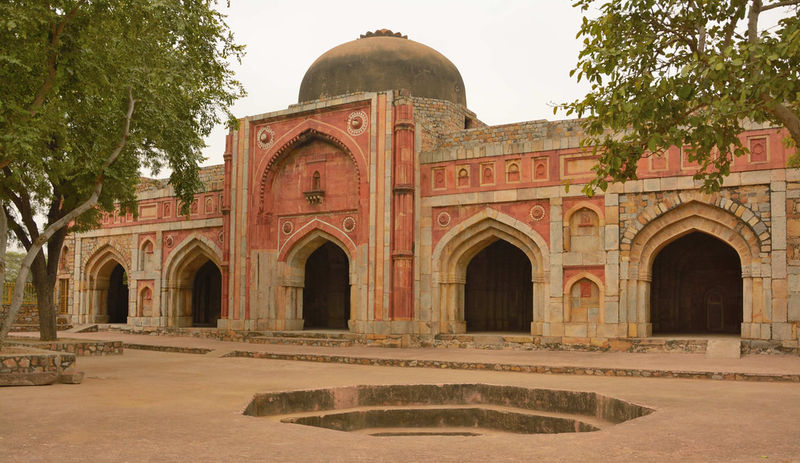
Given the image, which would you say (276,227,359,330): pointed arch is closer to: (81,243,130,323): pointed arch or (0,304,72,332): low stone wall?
(81,243,130,323): pointed arch

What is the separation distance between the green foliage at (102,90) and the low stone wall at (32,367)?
2333 millimetres

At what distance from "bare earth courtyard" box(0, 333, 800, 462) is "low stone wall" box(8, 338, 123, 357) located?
3.13 metres

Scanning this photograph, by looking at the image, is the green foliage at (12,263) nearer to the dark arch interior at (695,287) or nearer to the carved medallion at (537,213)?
the carved medallion at (537,213)

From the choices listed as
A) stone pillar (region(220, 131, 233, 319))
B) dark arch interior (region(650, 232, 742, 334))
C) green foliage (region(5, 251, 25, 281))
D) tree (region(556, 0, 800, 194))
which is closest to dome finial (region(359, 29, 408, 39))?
stone pillar (region(220, 131, 233, 319))

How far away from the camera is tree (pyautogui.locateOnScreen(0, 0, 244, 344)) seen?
859cm

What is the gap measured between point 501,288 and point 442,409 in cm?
1129

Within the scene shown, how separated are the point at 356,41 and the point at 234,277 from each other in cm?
752

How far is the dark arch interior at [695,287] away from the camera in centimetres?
1823

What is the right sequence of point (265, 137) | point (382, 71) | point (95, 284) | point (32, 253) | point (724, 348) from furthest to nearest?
point (95, 284) < point (382, 71) < point (265, 137) < point (724, 348) < point (32, 253)

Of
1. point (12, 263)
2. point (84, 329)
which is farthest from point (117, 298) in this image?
point (12, 263)

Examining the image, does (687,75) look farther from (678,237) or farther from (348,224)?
(348,224)

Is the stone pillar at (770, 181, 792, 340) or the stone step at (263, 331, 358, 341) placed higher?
the stone pillar at (770, 181, 792, 340)

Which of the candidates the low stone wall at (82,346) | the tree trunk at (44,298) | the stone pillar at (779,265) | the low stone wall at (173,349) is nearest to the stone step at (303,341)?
the low stone wall at (173,349)

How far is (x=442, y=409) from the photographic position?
9.24 metres
